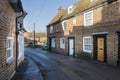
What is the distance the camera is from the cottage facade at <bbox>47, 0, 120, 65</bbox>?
12.5 meters

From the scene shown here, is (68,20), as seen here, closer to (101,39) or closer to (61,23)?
(61,23)

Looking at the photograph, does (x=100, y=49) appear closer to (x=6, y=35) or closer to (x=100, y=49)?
(x=100, y=49)

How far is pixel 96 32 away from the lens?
14781mm

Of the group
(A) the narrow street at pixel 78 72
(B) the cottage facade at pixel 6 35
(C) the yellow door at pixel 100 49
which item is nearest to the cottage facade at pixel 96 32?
(C) the yellow door at pixel 100 49

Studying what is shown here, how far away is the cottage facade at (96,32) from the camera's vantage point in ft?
40.9

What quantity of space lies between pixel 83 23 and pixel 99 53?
4242 mm

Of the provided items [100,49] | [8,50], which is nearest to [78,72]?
[8,50]

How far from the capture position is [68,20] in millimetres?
21969

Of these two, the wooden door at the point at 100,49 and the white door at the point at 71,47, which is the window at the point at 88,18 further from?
the white door at the point at 71,47

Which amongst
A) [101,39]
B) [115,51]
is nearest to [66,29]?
[101,39]

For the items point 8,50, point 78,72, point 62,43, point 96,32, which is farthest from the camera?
point 62,43

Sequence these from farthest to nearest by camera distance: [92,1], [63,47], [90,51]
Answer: [63,47], [92,1], [90,51]

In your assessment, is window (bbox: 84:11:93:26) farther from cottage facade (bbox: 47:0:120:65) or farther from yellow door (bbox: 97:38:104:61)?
yellow door (bbox: 97:38:104:61)

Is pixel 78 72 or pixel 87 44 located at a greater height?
pixel 87 44
